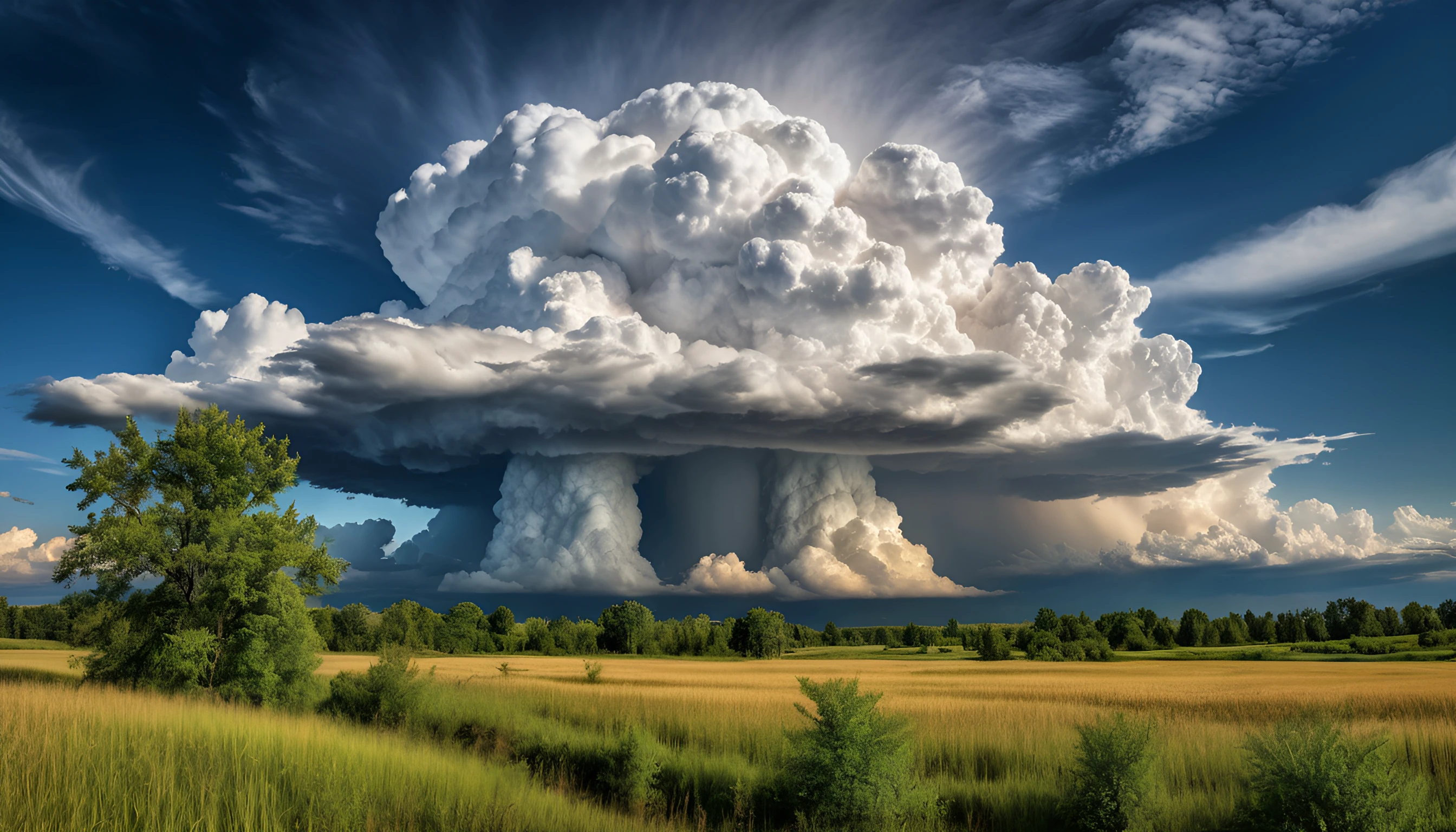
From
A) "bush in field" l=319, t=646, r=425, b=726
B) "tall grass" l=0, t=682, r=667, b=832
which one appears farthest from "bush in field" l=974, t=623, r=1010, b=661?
"tall grass" l=0, t=682, r=667, b=832

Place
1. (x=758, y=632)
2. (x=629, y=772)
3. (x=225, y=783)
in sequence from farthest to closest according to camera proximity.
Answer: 1. (x=758, y=632)
2. (x=629, y=772)
3. (x=225, y=783)

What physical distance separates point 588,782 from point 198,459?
2403cm

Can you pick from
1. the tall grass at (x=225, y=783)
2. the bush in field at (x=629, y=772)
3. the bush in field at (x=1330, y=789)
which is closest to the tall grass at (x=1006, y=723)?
the bush in field at (x=629, y=772)

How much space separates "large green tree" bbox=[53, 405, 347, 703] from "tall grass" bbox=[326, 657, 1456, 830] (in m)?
7.35

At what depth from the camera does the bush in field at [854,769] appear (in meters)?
12.1

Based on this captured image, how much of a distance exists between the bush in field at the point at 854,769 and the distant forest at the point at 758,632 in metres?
85.6

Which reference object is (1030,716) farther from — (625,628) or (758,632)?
(625,628)

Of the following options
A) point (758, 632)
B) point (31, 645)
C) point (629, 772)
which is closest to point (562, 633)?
point (758, 632)

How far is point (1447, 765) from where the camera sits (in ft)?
52.3

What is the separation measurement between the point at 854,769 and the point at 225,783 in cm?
914

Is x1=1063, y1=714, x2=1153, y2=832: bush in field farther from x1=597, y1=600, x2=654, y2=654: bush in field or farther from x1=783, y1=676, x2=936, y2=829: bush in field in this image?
x1=597, y1=600, x2=654, y2=654: bush in field

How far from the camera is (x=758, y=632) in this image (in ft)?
429

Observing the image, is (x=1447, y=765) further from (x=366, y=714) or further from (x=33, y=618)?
(x=33, y=618)

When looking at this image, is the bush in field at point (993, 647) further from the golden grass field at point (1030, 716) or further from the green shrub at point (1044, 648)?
the golden grass field at point (1030, 716)
